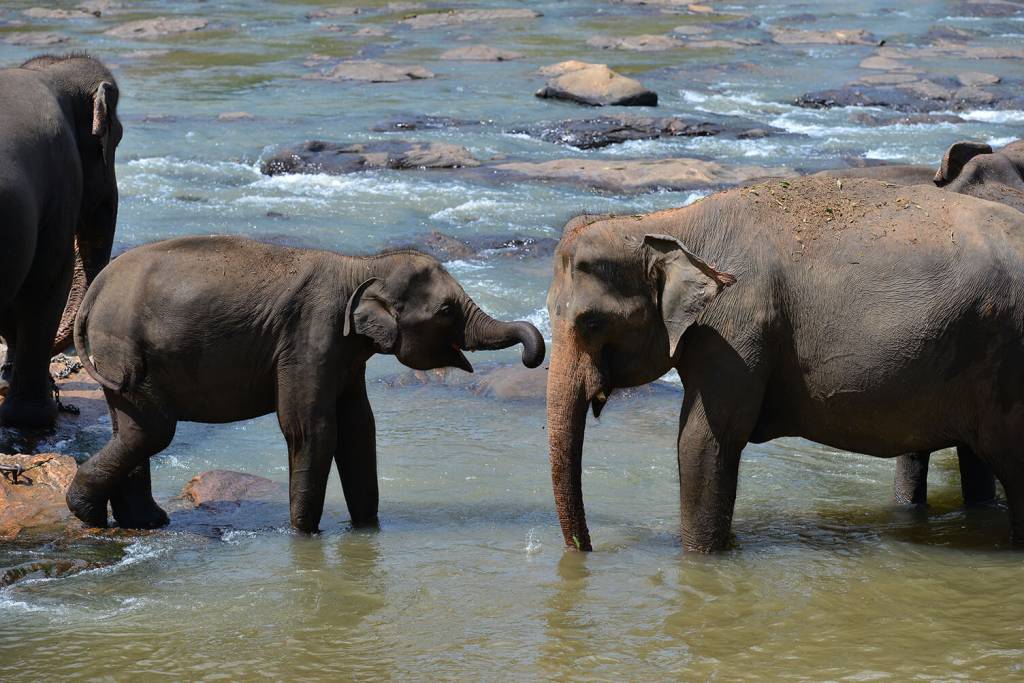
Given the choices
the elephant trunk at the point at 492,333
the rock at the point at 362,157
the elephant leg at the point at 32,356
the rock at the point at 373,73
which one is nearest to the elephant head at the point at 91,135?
the elephant leg at the point at 32,356

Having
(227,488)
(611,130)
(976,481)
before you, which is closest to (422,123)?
(611,130)

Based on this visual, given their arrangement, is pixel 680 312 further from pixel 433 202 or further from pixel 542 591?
pixel 433 202

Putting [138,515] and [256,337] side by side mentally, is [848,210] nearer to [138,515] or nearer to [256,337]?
[256,337]

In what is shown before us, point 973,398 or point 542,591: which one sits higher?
point 973,398

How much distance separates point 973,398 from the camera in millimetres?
5855

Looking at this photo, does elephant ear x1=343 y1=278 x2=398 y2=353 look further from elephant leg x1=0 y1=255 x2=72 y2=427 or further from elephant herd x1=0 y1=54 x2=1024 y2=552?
elephant leg x1=0 y1=255 x2=72 y2=427

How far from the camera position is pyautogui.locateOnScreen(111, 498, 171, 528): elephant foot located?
6.55 metres

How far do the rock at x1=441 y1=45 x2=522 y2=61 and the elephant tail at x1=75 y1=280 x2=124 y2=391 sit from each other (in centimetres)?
1935

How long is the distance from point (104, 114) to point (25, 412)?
1667mm

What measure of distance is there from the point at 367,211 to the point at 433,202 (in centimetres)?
70

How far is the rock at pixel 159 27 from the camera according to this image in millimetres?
28078

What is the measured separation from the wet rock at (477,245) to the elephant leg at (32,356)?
4.87 meters

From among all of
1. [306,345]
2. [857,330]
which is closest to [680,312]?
[857,330]

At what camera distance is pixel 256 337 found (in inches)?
249
